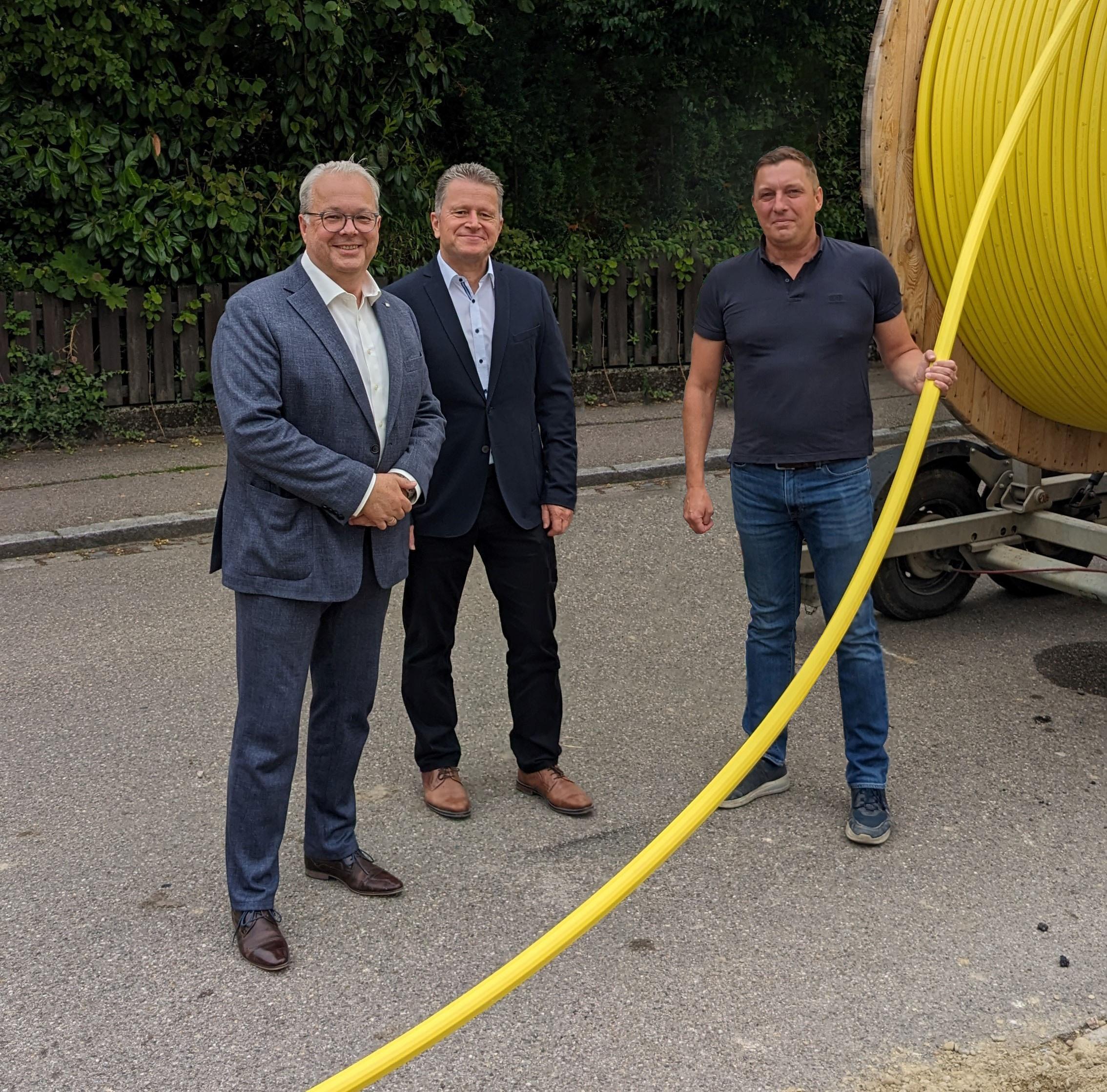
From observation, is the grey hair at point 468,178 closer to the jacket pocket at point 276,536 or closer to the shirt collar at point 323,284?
the shirt collar at point 323,284

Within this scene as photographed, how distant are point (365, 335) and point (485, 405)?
716 mm

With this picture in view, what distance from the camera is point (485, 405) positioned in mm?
4492

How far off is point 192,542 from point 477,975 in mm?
5033

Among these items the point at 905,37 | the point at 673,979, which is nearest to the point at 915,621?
the point at 905,37

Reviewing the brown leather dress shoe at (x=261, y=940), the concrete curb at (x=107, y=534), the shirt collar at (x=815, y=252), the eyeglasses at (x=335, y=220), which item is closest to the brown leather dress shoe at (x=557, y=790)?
the brown leather dress shoe at (x=261, y=940)

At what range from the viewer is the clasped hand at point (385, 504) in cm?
374

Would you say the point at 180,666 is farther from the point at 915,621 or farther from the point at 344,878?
the point at 915,621

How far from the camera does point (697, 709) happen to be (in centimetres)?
558

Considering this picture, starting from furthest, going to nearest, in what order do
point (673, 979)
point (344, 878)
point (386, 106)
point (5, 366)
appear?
point (386, 106)
point (5, 366)
point (344, 878)
point (673, 979)

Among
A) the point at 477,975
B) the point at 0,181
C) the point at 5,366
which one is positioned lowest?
the point at 477,975

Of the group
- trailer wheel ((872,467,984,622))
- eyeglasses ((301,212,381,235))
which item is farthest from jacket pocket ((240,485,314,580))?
trailer wheel ((872,467,984,622))

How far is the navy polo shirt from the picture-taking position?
173 inches

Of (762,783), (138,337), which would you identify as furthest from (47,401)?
(762,783)

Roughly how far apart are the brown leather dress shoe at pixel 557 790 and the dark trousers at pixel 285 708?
0.86 metres
